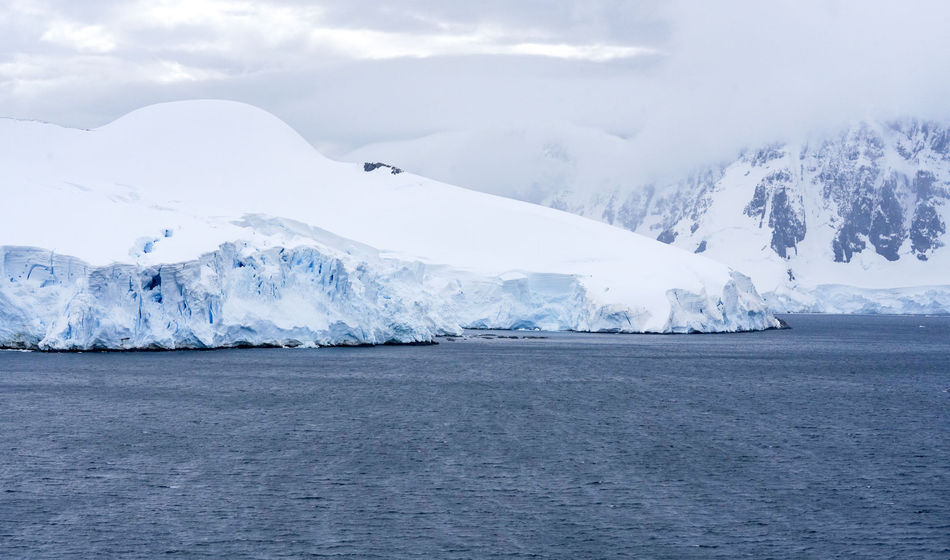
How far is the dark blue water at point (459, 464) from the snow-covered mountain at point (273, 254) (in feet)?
13.0

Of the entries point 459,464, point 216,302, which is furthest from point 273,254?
point 459,464

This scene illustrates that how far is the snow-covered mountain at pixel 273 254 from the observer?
143 ft

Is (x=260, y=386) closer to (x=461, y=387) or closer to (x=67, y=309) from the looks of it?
(x=461, y=387)

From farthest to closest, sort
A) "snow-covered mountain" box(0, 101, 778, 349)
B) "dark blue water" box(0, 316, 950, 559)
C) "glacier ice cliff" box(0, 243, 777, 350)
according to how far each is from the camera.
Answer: "snow-covered mountain" box(0, 101, 778, 349) < "glacier ice cliff" box(0, 243, 777, 350) < "dark blue water" box(0, 316, 950, 559)

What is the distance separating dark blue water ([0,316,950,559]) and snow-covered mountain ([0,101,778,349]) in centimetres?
397

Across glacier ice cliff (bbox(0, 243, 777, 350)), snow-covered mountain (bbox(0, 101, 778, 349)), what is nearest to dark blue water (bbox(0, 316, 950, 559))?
glacier ice cliff (bbox(0, 243, 777, 350))

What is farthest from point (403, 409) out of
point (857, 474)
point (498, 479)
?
point (857, 474)

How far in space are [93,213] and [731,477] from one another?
41.2 metres

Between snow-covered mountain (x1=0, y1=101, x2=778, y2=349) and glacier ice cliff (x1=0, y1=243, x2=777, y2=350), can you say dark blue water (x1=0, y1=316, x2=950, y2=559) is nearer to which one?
glacier ice cliff (x1=0, y1=243, x2=777, y2=350)

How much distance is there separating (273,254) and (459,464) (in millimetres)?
29338

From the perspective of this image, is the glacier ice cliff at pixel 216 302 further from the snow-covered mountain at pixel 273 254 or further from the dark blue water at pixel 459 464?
the dark blue water at pixel 459 464

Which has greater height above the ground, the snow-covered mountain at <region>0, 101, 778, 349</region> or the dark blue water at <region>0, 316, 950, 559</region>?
the snow-covered mountain at <region>0, 101, 778, 349</region>

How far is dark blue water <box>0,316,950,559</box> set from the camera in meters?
15.7

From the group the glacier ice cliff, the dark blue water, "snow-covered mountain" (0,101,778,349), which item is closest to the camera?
the dark blue water
